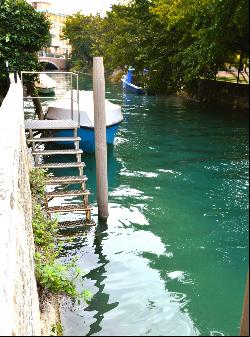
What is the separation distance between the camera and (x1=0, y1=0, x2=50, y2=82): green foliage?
50.8 feet

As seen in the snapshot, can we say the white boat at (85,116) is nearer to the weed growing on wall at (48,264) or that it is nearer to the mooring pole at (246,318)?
the weed growing on wall at (48,264)

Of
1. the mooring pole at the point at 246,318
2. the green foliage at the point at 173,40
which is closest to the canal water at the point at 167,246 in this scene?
the mooring pole at the point at 246,318

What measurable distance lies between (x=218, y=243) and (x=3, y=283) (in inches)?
223

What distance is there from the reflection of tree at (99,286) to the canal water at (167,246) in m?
0.01

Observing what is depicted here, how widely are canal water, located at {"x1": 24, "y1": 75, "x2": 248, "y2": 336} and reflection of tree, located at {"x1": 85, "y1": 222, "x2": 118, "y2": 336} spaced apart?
14mm

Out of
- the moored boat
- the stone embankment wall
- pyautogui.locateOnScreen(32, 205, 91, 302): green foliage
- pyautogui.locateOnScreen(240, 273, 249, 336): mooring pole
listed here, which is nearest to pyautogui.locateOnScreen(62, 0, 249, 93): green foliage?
the stone embankment wall

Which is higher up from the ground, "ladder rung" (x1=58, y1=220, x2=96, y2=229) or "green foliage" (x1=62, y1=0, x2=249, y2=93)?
"green foliage" (x1=62, y1=0, x2=249, y2=93)

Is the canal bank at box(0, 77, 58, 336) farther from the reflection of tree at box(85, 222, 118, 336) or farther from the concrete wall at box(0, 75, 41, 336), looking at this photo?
the reflection of tree at box(85, 222, 118, 336)

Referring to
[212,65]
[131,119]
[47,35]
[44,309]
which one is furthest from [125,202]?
[212,65]

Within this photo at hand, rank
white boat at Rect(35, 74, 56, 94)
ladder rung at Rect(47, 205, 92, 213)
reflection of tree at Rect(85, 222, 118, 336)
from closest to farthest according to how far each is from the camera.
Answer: reflection of tree at Rect(85, 222, 118, 336) < ladder rung at Rect(47, 205, 92, 213) < white boat at Rect(35, 74, 56, 94)

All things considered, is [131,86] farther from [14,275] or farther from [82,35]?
[14,275]

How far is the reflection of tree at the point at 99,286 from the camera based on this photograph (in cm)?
530

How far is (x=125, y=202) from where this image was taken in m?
10.0

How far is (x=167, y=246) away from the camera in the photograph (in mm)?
7547
